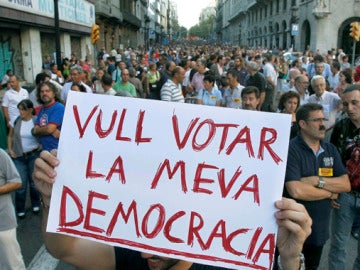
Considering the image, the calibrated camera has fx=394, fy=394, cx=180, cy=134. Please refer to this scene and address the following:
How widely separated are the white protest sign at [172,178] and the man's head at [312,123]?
1.51 meters

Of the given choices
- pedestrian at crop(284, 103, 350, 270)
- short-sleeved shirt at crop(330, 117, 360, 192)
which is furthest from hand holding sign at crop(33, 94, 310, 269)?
short-sleeved shirt at crop(330, 117, 360, 192)

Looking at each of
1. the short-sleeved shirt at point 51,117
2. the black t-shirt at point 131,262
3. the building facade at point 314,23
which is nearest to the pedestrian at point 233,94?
the short-sleeved shirt at point 51,117

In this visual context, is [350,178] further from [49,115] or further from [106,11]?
[106,11]

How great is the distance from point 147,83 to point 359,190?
868 cm

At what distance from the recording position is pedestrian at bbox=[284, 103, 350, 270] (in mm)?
2893

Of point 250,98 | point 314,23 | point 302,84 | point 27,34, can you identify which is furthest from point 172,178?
point 314,23

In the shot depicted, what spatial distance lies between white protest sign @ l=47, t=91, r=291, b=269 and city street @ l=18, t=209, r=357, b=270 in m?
2.65

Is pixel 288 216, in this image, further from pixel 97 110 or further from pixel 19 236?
pixel 19 236

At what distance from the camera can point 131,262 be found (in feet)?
6.08

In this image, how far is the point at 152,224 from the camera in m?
1.68

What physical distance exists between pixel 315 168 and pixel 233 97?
4.30 m

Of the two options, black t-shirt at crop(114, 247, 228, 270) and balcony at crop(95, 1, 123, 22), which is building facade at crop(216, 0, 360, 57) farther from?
black t-shirt at crop(114, 247, 228, 270)

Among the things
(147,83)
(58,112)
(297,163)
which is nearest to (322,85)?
(297,163)

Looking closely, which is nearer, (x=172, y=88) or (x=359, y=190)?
(x=359, y=190)
